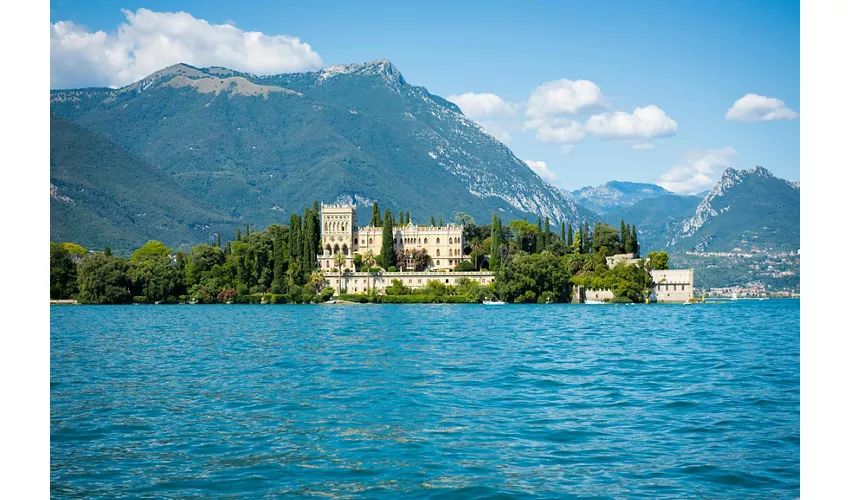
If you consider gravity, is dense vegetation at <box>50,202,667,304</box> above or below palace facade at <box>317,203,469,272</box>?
below

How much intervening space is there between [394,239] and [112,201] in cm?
8806

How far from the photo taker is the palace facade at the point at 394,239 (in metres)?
88.8

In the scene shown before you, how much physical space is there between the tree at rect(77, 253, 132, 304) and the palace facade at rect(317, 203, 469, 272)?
24206mm

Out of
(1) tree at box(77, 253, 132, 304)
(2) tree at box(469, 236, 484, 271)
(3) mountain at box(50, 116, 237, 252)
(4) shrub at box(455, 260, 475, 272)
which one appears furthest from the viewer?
(3) mountain at box(50, 116, 237, 252)

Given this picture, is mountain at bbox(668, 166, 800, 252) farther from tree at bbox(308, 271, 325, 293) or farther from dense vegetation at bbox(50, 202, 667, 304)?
tree at bbox(308, 271, 325, 293)

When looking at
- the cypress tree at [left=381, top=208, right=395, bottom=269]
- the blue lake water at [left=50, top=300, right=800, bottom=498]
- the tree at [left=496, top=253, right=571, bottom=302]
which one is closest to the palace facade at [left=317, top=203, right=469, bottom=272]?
the cypress tree at [left=381, top=208, right=395, bottom=269]

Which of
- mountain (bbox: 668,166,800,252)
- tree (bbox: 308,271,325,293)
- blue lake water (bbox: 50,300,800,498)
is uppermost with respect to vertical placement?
mountain (bbox: 668,166,800,252)

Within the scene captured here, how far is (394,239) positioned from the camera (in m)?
90.0

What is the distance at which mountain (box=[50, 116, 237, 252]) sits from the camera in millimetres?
132250

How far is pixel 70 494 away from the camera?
8922 millimetres

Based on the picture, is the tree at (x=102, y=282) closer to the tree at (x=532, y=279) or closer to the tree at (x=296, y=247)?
the tree at (x=296, y=247)

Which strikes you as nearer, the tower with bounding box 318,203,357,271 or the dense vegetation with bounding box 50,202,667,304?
the dense vegetation with bounding box 50,202,667,304

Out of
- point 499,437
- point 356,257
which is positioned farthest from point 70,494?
point 356,257
